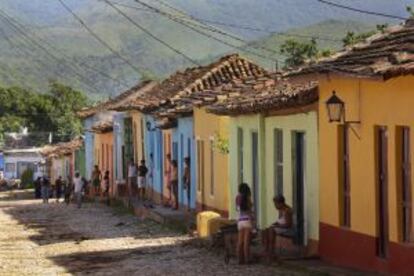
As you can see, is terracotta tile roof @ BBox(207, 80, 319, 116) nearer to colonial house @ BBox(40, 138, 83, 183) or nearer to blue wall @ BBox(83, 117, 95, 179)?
blue wall @ BBox(83, 117, 95, 179)

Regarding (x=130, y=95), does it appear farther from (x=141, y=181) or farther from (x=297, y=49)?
(x=141, y=181)

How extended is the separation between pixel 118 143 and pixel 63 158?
24320 millimetres

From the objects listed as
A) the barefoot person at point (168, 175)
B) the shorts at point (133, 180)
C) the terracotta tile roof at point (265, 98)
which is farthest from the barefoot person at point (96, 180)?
the terracotta tile roof at point (265, 98)

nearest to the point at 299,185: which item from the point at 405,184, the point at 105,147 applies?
the point at 405,184

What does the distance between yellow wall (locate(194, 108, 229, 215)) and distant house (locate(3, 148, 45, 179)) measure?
57.8 meters

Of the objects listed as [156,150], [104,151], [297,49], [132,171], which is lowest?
[132,171]

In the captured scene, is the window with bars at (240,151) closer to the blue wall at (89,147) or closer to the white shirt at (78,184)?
the white shirt at (78,184)

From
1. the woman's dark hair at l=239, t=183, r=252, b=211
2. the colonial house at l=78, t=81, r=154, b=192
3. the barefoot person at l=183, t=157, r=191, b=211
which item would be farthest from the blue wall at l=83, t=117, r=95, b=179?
the woman's dark hair at l=239, t=183, r=252, b=211

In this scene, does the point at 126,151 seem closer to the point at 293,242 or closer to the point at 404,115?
the point at 293,242

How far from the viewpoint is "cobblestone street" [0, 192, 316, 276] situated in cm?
1806

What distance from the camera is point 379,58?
46.7 ft

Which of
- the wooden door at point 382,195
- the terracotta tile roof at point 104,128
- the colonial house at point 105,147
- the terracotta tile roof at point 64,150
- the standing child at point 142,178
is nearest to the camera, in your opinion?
the wooden door at point 382,195

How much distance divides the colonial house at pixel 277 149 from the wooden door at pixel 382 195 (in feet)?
8.16

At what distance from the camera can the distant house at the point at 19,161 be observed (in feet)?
278
